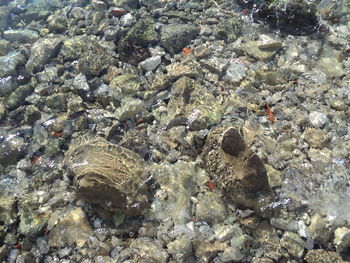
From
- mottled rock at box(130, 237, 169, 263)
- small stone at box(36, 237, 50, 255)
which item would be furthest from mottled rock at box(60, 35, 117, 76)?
mottled rock at box(130, 237, 169, 263)

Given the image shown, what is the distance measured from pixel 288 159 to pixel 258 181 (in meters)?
0.96

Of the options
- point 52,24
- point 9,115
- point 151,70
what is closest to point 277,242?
point 151,70

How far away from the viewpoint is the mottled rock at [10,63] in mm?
7694

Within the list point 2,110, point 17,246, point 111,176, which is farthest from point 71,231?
point 2,110

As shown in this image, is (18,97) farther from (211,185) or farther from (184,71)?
(211,185)

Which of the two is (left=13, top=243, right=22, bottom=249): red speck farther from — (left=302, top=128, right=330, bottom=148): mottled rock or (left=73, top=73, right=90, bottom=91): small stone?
(left=302, top=128, right=330, bottom=148): mottled rock

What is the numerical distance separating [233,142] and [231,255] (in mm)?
1536

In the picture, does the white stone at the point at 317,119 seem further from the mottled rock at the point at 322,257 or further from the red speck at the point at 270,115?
the mottled rock at the point at 322,257

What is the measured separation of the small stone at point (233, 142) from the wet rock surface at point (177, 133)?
0.02 m

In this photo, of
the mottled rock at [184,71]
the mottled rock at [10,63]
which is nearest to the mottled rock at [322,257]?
the mottled rock at [184,71]

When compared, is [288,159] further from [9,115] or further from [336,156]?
[9,115]

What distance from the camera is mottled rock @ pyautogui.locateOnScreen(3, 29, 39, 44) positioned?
8888 millimetres

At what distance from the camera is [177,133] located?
6273 mm

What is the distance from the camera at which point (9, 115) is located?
23.1 ft
